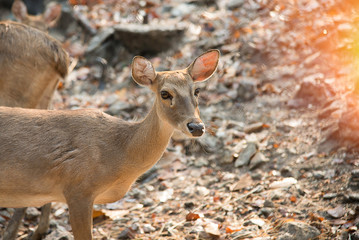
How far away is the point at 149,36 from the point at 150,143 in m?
5.23

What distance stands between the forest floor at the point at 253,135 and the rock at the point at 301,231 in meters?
0.01

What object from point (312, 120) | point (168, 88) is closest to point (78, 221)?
point (168, 88)

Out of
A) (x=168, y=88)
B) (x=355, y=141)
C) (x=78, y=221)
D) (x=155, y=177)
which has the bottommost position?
(x=155, y=177)

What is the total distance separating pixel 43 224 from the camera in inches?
241

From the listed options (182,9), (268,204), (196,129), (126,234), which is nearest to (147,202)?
(126,234)

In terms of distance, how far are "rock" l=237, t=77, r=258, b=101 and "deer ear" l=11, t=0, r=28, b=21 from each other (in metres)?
4.33

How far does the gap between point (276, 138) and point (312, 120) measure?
1.82ft

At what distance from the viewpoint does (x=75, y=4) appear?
12203 mm

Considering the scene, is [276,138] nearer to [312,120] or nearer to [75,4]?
[312,120]

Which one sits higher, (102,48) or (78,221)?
(78,221)

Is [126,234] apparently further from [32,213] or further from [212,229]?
[32,213]

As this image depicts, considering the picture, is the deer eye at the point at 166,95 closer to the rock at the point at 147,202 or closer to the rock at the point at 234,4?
the rock at the point at 147,202

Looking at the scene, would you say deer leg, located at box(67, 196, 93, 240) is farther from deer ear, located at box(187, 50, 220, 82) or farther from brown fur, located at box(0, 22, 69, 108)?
brown fur, located at box(0, 22, 69, 108)

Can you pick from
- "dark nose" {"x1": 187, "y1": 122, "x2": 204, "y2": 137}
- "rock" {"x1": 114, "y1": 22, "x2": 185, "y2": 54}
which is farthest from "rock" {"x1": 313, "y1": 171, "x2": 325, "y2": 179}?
"rock" {"x1": 114, "y1": 22, "x2": 185, "y2": 54}
